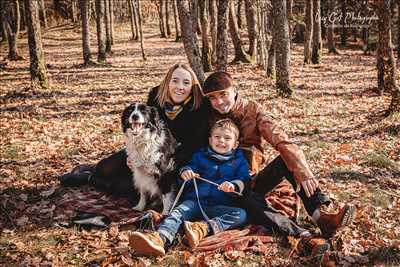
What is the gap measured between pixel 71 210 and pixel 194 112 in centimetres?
228

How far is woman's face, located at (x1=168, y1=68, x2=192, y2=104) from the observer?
5.34 m

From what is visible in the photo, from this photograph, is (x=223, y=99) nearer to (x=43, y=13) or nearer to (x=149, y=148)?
(x=149, y=148)

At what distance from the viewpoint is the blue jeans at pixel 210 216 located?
185 inches

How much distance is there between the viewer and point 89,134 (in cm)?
954

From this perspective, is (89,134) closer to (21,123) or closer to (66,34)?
(21,123)

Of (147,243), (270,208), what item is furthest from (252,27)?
(147,243)

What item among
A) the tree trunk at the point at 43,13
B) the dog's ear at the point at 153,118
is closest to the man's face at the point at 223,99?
the dog's ear at the point at 153,118

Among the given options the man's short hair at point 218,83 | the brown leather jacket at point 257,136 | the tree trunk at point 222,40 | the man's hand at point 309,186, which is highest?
the tree trunk at point 222,40

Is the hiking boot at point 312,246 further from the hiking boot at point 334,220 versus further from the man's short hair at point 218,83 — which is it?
the man's short hair at point 218,83

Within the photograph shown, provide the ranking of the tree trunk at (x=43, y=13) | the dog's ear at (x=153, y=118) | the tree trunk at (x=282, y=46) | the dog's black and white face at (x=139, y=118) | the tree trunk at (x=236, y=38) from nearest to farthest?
the dog's black and white face at (x=139, y=118)
the dog's ear at (x=153, y=118)
the tree trunk at (x=282, y=46)
the tree trunk at (x=236, y=38)
the tree trunk at (x=43, y=13)

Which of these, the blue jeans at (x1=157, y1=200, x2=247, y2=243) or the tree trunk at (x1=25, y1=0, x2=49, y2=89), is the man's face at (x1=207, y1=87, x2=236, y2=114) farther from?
the tree trunk at (x1=25, y1=0, x2=49, y2=89)

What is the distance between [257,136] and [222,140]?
2.66ft

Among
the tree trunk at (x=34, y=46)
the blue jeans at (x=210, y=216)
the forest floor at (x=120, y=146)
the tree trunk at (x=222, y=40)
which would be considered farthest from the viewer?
the tree trunk at (x=34, y=46)

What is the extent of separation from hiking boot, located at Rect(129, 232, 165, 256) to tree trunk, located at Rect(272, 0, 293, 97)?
9.03 meters
